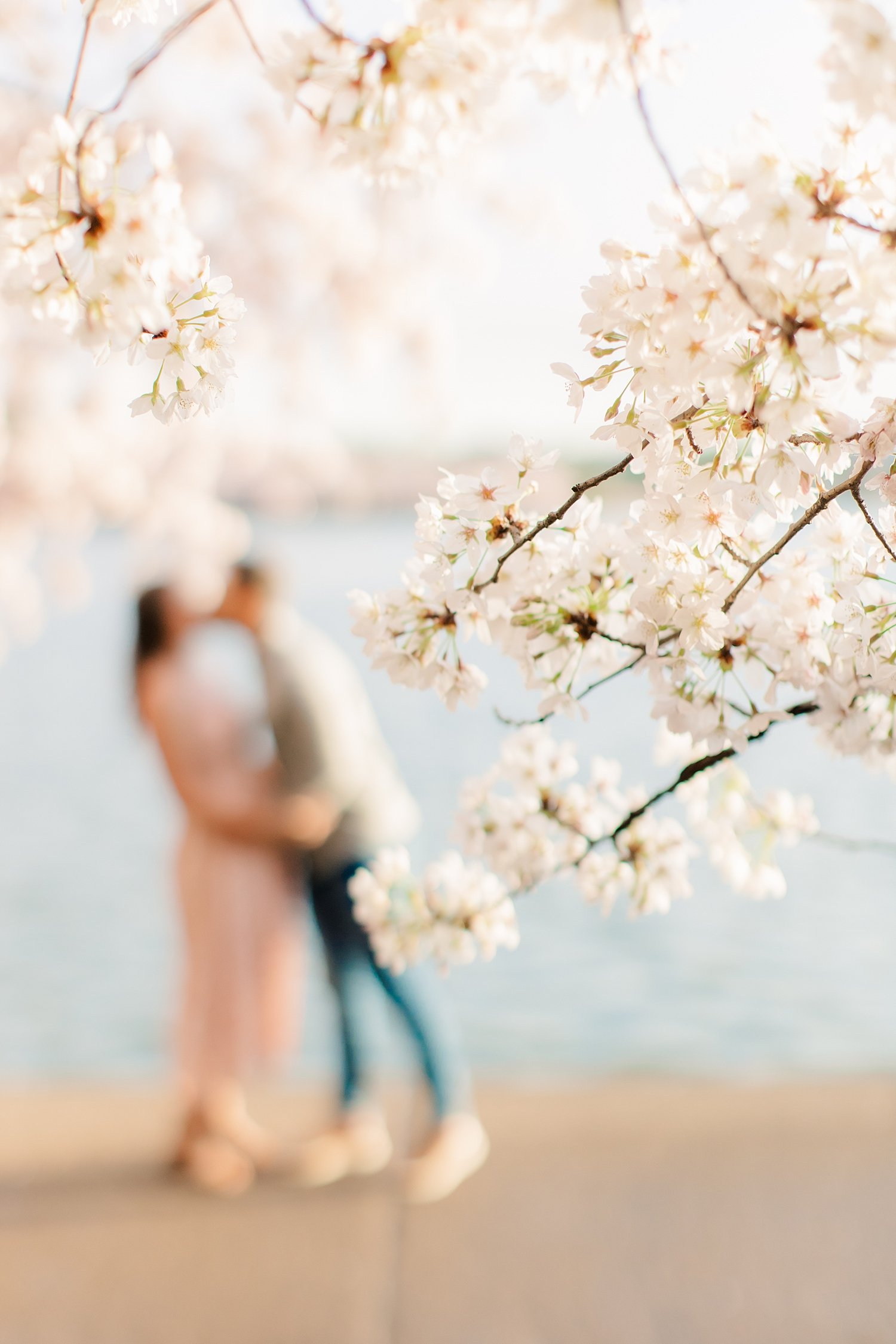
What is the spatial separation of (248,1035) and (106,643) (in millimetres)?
16686

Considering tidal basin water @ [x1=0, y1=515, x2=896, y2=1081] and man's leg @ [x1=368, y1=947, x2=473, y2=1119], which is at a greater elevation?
tidal basin water @ [x1=0, y1=515, x2=896, y2=1081]

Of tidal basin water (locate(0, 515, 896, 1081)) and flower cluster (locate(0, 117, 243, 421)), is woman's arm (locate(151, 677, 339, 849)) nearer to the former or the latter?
tidal basin water (locate(0, 515, 896, 1081))

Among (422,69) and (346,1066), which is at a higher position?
(422,69)

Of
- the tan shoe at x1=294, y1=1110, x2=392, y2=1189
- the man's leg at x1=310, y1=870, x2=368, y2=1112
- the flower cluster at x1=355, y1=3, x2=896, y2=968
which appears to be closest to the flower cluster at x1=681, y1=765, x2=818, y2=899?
the flower cluster at x1=355, y1=3, x2=896, y2=968

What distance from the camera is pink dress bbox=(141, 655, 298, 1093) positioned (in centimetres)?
277

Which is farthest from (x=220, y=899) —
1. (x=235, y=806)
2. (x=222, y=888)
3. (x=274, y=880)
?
(x=235, y=806)

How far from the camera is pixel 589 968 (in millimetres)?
5395

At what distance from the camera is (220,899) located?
2861mm

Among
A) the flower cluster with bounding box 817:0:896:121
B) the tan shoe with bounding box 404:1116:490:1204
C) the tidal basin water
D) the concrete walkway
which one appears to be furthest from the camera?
the tidal basin water

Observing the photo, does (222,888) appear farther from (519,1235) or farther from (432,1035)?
(519,1235)

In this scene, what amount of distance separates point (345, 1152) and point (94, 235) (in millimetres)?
2518

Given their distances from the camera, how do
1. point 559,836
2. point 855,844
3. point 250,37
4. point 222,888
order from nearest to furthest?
point 250,37 → point 855,844 → point 559,836 → point 222,888

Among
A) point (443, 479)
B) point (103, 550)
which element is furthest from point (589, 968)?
point (103, 550)

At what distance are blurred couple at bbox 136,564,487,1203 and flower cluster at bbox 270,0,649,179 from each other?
6.77 ft
